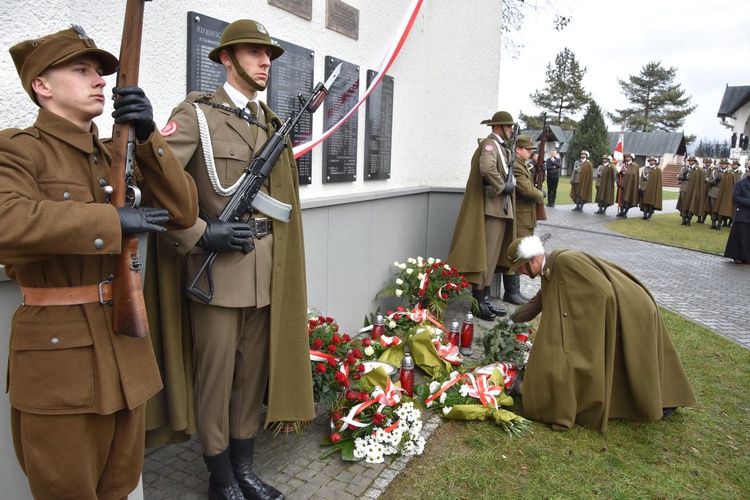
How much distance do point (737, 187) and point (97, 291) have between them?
1305 cm

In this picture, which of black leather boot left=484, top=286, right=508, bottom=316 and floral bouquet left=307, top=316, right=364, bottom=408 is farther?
black leather boot left=484, top=286, right=508, bottom=316

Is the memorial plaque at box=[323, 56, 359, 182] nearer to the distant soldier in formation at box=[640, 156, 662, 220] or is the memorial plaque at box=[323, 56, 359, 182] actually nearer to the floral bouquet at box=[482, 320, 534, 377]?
the floral bouquet at box=[482, 320, 534, 377]

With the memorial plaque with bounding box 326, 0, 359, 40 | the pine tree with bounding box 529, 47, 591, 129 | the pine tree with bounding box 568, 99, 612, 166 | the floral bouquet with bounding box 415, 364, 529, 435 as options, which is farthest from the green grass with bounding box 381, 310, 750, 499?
the pine tree with bounding box 529, 47, 591, 129

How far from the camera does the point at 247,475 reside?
10.0ft

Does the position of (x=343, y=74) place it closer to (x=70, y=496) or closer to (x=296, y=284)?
(x=296, y=284)

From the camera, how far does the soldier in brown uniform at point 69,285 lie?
6.04ft

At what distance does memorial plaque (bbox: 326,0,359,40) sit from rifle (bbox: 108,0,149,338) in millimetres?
3193

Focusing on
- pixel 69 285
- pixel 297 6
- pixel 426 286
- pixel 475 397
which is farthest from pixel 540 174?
pixel 69 285

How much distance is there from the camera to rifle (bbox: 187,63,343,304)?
8.88 ft

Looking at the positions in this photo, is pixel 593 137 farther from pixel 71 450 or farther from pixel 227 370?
pixel 71 450

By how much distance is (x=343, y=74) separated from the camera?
5246 millimetres

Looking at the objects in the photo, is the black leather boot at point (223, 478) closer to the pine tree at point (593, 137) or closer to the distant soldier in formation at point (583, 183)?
the distant soldier in formation at point (583, 183)

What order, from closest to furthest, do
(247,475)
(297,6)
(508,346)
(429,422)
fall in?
1. (247,475)
2. (429,422)
3. (297,6)
4. (508,346)

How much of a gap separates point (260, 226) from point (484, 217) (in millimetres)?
4360
